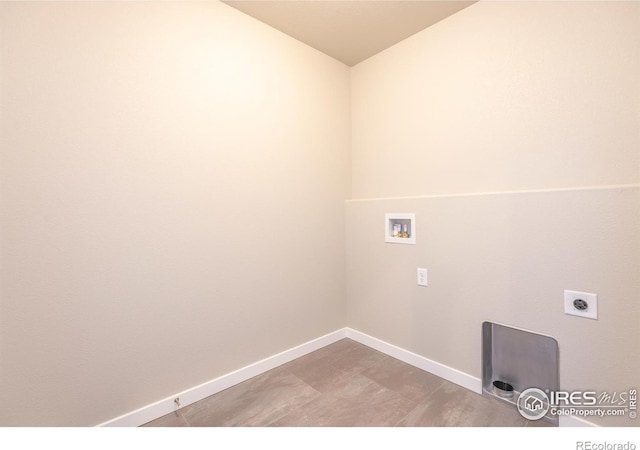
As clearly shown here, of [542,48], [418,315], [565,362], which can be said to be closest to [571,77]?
[542,48]

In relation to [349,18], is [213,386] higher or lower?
lower

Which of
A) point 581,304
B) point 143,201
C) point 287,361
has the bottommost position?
point 287,361

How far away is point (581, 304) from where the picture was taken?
128 cm

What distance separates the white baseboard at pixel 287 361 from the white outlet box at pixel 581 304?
1.74ft

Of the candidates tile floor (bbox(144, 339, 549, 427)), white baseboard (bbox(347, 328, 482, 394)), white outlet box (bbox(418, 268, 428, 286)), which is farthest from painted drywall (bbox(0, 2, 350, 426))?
white outlet box (bbox(418, 268, 428, 286))

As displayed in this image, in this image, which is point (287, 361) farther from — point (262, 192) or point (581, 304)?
point (581, 304)

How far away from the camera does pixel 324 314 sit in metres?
2.29

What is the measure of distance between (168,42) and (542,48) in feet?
6.89

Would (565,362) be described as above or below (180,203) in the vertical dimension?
below

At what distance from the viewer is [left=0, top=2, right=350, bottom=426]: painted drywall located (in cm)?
116

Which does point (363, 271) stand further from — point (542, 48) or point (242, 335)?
point (542, 48)

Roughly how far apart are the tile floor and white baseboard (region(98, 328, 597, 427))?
0.12ft

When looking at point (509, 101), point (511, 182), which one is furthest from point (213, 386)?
point (509, 101)

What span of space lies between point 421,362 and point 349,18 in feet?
8.21
